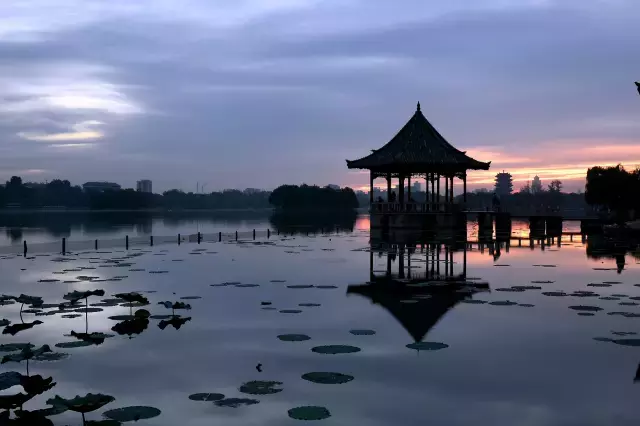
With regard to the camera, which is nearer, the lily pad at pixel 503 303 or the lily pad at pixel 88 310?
the lily pad at pixel 88 310

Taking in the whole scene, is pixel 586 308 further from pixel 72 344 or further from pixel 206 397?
pixel 72 344

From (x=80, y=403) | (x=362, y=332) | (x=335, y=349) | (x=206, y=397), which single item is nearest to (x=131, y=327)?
(x=335, y=349)

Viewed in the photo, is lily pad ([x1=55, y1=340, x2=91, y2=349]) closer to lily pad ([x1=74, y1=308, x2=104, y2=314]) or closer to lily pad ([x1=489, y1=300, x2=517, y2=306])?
lily pad ([x1=74, y1=308, x2=104, y2=314])

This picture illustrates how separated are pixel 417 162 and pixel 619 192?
32.0 m

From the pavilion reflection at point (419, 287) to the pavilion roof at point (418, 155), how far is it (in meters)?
14.1

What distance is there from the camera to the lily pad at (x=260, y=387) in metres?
7.86

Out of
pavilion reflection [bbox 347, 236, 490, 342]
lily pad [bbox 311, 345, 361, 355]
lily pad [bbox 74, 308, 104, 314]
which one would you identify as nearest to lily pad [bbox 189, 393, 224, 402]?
lily pad [bbox 311, 345, 361, 355]

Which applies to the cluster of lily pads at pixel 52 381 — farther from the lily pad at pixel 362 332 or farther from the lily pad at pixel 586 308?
the lily pad at pixel 586 308

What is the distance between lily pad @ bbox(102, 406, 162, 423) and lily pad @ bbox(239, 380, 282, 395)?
1.22m

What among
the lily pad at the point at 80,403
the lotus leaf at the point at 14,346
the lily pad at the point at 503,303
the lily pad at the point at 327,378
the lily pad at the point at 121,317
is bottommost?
the lily pad at the point at 327,378

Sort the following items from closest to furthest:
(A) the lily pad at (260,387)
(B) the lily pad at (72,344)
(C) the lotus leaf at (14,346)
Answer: (A) the lily pad at (260,387), (C) the lotus leaf at (14,346), (B) the lily pad at (72,344)

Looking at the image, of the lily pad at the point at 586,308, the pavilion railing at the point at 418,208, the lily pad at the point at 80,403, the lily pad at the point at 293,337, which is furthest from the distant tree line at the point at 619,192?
the lily pad at the point at 80,403

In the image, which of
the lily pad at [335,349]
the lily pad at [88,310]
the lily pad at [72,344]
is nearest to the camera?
the lily pad at [335,349]

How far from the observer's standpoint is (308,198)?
146m
